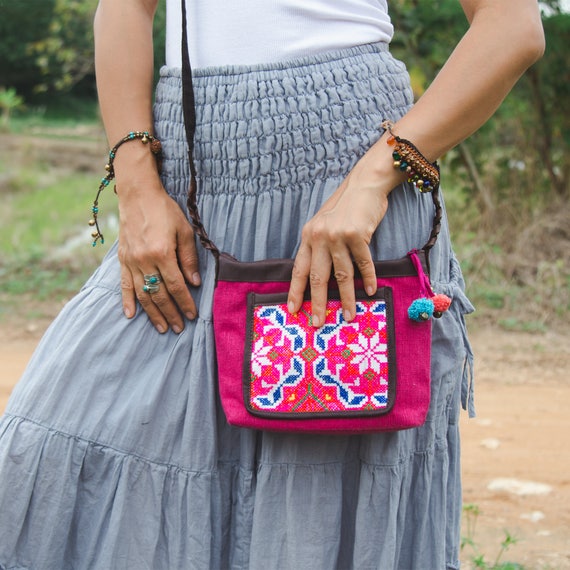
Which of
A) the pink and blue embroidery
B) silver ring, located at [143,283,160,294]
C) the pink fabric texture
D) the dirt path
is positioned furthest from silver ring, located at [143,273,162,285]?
the dirt path

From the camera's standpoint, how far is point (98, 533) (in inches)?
62.7

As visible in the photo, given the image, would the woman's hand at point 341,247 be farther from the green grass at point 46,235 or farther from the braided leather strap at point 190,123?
the green grass at point 46,235

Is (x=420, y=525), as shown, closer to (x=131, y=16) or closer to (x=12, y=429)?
(x=12, y=429)

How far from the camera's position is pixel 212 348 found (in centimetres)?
158

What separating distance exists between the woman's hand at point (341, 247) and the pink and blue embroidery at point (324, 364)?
0.07 feet

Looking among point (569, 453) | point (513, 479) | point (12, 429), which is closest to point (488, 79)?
point (12, 429)

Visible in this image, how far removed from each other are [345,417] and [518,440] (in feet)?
8.34

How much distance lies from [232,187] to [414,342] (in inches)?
16.7

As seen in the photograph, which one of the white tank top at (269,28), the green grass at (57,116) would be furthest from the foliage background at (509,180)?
the green grass at (57,116)

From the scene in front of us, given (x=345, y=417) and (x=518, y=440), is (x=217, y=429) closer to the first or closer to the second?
(x=345, y=417)

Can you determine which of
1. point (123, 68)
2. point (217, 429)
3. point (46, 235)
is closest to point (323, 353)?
point (217, 429)

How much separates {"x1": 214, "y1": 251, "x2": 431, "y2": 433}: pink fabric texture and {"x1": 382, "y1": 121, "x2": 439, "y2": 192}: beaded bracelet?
16 centimetres

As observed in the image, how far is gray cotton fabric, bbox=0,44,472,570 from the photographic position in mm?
1562

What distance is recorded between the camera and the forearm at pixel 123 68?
66.6 inches
